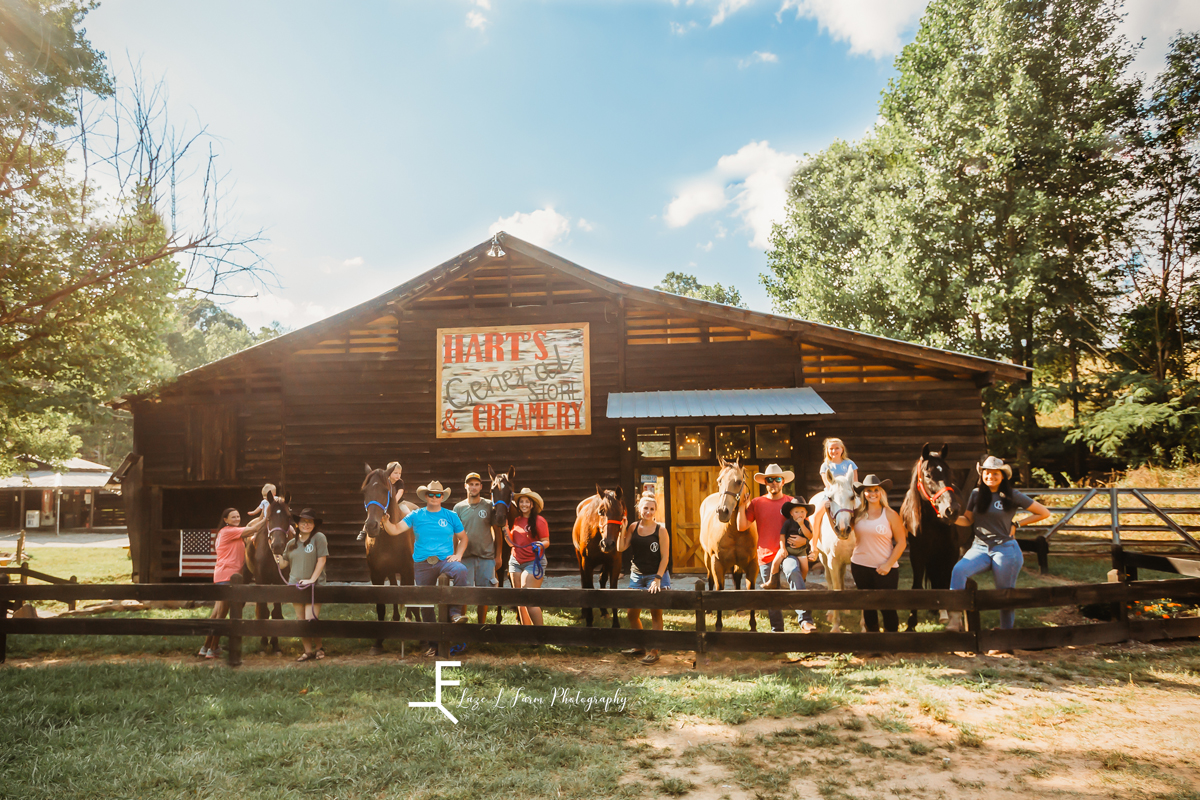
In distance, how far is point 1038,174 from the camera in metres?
16.8

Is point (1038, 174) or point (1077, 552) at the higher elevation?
point (1038, 174)

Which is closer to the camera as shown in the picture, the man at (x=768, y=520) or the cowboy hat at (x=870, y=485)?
the cowboy hat at (x=870, y=485)

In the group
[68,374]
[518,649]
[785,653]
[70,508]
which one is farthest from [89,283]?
[70,508]

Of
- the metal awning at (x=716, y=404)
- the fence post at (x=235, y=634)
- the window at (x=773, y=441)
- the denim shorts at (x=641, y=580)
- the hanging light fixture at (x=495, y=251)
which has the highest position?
the hanging light fixture at (x=495, y=251)

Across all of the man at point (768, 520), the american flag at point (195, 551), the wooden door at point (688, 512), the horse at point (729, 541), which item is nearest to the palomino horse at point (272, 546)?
the horse at point (729, 541)

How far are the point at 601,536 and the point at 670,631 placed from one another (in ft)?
4.61

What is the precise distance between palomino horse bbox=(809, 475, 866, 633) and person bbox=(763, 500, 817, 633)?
0.67 ft

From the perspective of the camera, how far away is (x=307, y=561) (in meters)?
6.66

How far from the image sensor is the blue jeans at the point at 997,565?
596 cm

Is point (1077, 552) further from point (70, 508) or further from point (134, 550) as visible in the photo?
point (70, 508)

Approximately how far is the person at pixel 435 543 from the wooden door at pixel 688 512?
5.30 metres

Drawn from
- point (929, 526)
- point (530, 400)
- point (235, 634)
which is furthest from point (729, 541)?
point (530, 400)

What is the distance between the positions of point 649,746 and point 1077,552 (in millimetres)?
13304

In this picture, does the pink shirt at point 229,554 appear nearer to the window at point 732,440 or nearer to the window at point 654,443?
the window at point 654,443
